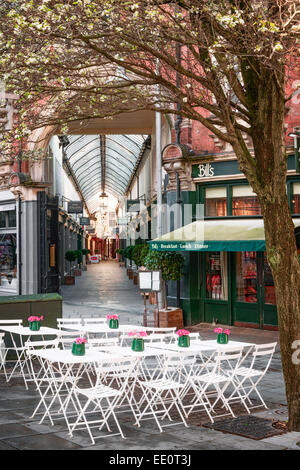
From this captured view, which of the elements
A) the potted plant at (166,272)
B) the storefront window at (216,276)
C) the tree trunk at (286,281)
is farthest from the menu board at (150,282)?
the tree trunk at (286,281)

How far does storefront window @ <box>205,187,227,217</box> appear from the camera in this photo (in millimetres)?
16047

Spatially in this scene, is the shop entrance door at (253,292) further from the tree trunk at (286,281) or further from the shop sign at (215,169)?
the tree trunk at (286,281)

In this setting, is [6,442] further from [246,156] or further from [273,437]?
[246,156]

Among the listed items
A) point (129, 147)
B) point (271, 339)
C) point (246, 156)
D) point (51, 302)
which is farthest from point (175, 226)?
point (129, 147)

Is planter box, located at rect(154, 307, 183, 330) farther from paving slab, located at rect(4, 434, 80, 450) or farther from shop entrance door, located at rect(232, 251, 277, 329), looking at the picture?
paving slab, located at rect(4, 434, 80, 450)

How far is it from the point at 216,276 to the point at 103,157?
34196 millimetres

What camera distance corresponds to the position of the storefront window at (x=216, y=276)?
1606 cm

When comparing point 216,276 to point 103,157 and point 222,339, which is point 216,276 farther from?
point 103,157

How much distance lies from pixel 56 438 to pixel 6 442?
20.4 inches

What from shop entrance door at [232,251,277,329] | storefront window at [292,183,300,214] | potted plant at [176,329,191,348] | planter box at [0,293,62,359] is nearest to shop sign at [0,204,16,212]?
shop entrance door at [232,251,277,329]

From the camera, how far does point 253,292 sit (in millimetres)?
15547

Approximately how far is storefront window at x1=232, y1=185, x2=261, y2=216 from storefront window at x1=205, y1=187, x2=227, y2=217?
289mm

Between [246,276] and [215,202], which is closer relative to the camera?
[246,276]

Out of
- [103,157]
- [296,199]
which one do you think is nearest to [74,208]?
[103,157]
